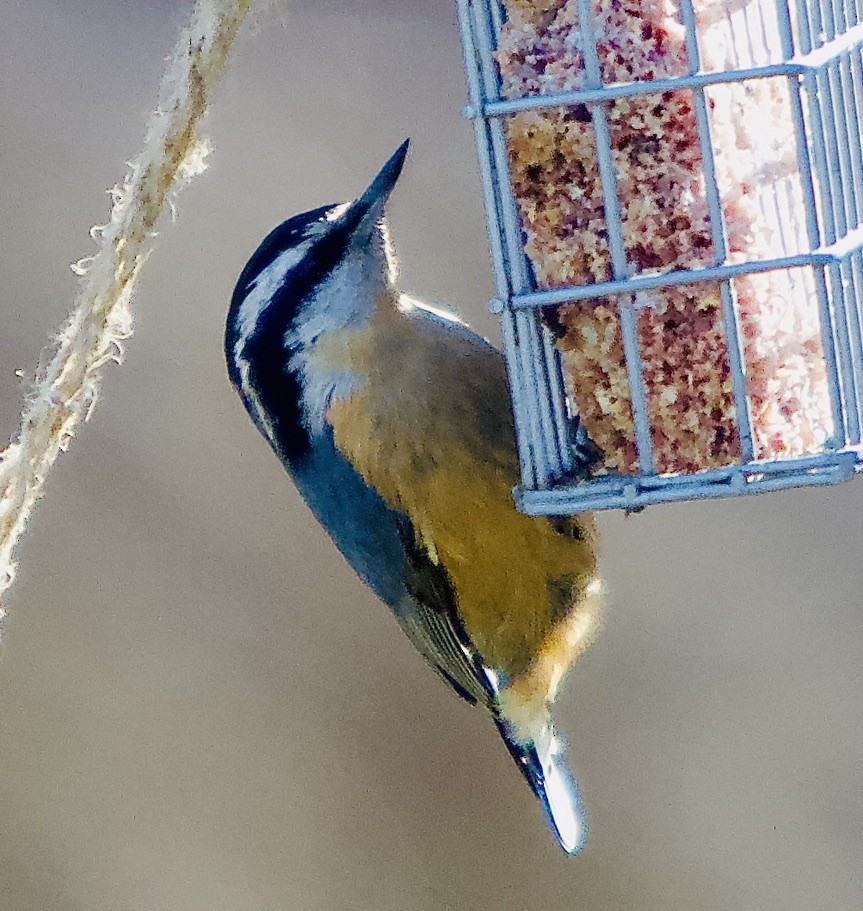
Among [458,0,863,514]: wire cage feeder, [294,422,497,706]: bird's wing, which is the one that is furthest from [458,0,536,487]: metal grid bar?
[294,422,497,706]: bird's wing

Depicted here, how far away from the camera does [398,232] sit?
3492 mm

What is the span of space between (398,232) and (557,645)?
5.71 feet

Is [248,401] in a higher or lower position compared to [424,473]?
higher

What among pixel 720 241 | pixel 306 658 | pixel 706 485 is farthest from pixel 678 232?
pixel 306 658

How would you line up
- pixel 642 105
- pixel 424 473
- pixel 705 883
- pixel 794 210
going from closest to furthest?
pixel 642 105
pixel 794 210
pixel 424 473
pixel 705 883

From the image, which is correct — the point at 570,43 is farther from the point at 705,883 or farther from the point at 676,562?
the point at 705,883

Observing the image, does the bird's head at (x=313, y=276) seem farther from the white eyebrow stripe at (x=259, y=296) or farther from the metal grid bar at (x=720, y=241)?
the metal grid bar at (x=720, y=241)

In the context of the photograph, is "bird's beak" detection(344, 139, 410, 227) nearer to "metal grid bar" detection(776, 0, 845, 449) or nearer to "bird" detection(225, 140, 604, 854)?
"bird" detection(225, 140, 604, 854)

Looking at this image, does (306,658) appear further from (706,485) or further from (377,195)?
(706,485)

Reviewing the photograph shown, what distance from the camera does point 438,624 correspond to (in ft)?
6.33

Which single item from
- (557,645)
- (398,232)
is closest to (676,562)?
(398,232)

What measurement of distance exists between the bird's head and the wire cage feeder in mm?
359

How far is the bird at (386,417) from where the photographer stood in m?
1.80

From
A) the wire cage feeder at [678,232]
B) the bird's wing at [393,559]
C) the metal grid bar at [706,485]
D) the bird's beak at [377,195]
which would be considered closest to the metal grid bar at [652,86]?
the wire cage feeder at [678,232]
